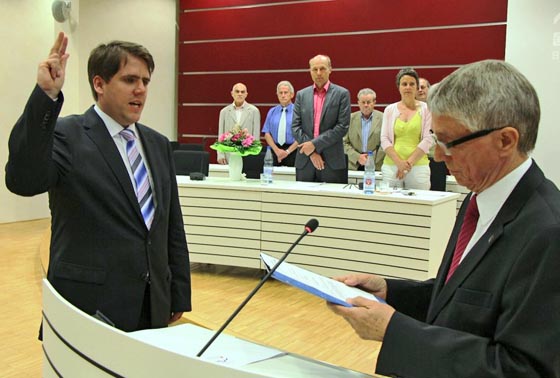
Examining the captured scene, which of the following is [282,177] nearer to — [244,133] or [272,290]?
[244,133]

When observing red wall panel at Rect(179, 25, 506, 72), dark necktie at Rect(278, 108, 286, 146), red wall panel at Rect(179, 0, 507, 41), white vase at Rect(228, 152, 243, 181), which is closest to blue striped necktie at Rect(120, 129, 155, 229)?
white vase at Rect(228, 152, 243, 181)

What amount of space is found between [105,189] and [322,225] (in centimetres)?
294

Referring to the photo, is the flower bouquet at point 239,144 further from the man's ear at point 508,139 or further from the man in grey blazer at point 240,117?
the man's ear at point 508,139

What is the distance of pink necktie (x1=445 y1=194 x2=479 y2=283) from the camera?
129 centimetres

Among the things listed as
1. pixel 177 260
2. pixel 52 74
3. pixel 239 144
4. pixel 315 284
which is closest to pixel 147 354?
pixel 315 284

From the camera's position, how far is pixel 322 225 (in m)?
4.54

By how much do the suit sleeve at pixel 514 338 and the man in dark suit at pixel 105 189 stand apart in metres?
0.99

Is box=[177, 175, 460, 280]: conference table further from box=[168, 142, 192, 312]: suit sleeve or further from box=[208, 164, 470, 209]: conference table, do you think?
box=[168, 142, 192, 312]: suit sleeve

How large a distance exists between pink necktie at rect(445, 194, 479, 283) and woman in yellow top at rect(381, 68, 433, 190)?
3.65 metres

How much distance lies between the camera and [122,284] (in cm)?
177

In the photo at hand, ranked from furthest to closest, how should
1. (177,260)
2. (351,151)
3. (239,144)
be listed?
(351,151) < (239,144) < (177,260)

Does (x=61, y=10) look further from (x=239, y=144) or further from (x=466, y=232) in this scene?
(x=466, y=232)

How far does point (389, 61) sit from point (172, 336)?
7314 mm

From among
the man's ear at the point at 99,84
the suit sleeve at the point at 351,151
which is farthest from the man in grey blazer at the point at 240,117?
the man's ear at the point at 99,84
